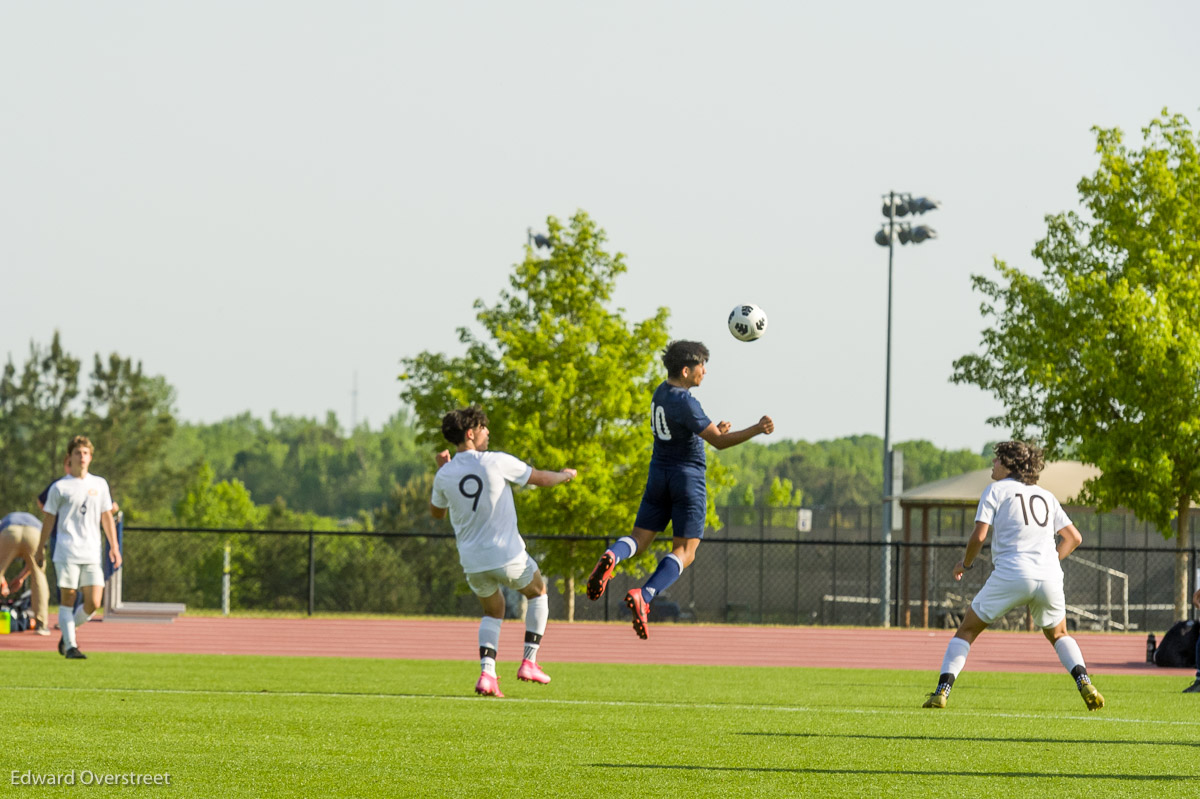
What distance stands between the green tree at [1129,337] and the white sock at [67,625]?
1752cm

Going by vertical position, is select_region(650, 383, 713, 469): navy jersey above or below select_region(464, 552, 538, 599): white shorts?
above

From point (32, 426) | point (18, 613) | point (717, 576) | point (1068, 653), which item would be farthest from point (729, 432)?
point (32, 426)

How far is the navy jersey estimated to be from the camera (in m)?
9.05

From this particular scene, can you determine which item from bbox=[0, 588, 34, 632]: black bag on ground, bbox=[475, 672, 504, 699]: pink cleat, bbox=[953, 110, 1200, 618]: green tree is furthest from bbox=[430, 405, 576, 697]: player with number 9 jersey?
bbox=[953, 110, 1200, 618]: green tree

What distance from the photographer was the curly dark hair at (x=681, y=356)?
9414 millimetres

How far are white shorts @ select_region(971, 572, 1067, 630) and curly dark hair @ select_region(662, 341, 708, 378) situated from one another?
94.6 inches

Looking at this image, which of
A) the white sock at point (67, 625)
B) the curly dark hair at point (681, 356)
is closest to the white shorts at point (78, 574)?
the white sock at point (67, 625)

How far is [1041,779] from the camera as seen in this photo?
6.21 m

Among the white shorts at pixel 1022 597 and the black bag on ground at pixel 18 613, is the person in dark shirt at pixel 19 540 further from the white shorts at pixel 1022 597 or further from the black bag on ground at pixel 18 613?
the white shorts at pixel 1022 597

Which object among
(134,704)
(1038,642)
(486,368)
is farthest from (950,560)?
(134,704)

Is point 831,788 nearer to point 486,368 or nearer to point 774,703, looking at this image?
point 774,703

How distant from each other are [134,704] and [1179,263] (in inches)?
845

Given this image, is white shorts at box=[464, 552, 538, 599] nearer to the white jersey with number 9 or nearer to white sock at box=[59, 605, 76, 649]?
the white jersey with number 9

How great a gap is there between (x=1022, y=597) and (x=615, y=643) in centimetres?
1085
